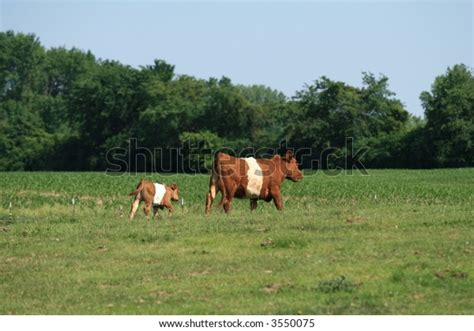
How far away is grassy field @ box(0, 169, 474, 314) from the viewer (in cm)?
1301

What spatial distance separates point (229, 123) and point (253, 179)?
2871 inches

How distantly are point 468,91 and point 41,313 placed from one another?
234ft

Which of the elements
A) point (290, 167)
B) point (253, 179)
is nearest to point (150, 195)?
point (253, 179)

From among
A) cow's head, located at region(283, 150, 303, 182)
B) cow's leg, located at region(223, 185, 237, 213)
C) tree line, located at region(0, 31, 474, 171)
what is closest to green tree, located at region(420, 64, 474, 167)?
tree line, located at region(0, 31, 474, 171)

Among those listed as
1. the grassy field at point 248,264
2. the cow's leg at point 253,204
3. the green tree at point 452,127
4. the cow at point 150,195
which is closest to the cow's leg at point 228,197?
the cow's leg at point 253,204

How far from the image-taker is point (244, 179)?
2412cm

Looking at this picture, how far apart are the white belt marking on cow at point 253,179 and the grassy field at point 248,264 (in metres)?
2.43

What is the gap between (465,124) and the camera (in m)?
76.2

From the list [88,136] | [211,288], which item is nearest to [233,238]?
[211,288]

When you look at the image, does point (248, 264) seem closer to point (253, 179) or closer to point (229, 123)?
point (253, 179)

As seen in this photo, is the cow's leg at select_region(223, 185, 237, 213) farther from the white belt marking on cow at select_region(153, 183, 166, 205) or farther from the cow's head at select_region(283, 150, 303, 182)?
the white belt marking on cow at select_region(153, 183, 166, 205)

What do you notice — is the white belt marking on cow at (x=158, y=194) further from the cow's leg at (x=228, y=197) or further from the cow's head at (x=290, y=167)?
the cow's head at (x=290, y=167)

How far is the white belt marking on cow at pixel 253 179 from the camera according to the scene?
2428cm
